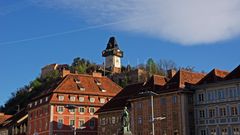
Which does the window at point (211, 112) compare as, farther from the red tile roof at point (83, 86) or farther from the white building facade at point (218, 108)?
the red tile roof at point (83, 86)

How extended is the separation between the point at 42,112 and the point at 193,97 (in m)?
35.6

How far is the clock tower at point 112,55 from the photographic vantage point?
190m

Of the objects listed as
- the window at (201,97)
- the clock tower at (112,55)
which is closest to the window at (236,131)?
the window at (201,97)

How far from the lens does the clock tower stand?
18962cm

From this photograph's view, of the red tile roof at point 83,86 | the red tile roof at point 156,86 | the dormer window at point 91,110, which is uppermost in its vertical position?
the red tile roof at point 83,86

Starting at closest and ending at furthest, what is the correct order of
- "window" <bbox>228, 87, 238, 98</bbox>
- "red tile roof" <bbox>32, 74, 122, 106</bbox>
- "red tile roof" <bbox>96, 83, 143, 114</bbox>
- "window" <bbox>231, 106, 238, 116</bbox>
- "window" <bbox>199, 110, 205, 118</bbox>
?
"window" <bbox>231, 106, 238, 116</bbox> → "window" <bbox>228, 87, 238, 98</bbox> → "window" <bbox>199, 110, 205, 118</bbox> → "red tile roof" <bbox>96, 83, 143, 114</bbox> → "red tile roof" <bbox>32, 74, 122, 106</bbox>

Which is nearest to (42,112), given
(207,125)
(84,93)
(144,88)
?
(84,93)

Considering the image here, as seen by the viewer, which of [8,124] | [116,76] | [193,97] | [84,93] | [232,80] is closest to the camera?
[232,80]

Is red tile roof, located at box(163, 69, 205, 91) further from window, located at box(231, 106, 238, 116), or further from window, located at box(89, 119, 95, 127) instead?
window, located at box(89, 119, 95, 127)

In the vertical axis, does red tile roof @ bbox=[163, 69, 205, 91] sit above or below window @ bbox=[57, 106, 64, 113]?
above

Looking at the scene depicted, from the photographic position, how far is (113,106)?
82250 mm

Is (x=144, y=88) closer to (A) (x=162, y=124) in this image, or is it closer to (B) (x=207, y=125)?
(A) (x=162, y=124)

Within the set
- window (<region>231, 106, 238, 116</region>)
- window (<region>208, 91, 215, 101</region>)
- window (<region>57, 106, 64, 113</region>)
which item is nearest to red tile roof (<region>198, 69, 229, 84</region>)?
window (<region>208, 91, 215, 101</region>)

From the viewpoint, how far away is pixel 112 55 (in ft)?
628
